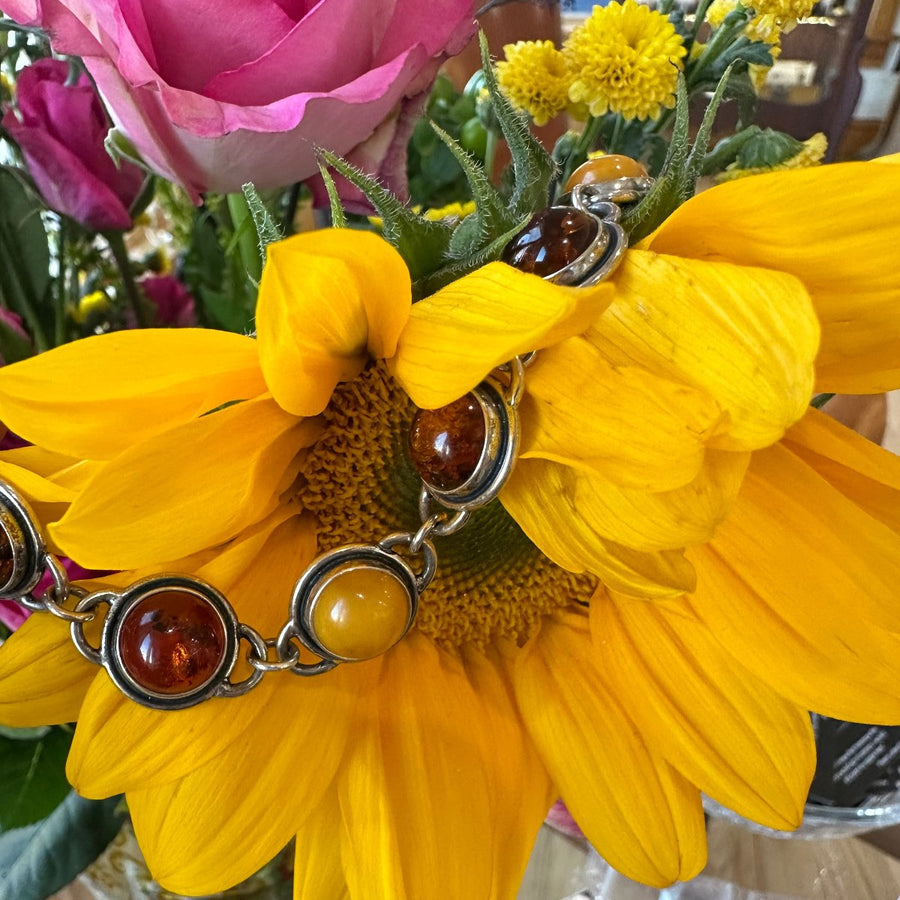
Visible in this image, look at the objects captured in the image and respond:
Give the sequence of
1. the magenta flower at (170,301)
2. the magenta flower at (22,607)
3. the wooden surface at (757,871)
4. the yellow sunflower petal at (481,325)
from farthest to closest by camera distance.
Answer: the wooden surface at (757,871)
the magenta flower at (170,301)
the magenta flower at (22,607)
the yellow sunflower petal at (481,325)

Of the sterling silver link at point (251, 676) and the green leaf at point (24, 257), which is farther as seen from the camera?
the green leaf at point (24, 257)

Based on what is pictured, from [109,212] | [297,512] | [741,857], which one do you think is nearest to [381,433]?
[297,512]

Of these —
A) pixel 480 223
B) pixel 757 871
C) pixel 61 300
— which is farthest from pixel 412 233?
pixel 757 871

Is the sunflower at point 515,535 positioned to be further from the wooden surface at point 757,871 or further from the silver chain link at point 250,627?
the wooden surface at point 757,871

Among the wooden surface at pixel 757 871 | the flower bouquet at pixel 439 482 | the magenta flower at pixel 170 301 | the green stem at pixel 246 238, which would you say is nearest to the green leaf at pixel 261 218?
the flower bouquet at pixel 439 482

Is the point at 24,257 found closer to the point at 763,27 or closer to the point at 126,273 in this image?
the point at 126,273

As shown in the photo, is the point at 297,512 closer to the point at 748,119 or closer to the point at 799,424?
the point at 799,424

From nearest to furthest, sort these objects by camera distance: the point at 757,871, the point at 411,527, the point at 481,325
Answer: the point at 481,325 → the point at 411,527 → the point at 757,871
